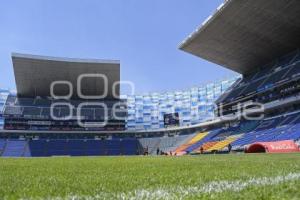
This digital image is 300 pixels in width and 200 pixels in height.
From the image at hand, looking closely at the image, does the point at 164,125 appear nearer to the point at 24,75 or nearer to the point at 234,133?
the point at 234,133

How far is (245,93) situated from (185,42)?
12384 millimetres

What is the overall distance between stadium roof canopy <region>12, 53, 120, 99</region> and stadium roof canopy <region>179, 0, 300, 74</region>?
15.6 m

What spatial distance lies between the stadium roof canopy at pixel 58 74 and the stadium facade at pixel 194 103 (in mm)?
168

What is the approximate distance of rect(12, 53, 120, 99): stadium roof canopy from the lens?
190 ft

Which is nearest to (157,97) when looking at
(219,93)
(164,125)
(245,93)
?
(164,125)

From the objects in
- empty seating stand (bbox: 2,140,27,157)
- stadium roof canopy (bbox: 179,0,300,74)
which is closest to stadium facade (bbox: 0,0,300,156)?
empty seating stand (bbox: 2,140,27,157)

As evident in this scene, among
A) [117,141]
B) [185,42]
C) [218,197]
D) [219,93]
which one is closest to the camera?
[218,197]

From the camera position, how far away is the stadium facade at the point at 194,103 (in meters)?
44.6

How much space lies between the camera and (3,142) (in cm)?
6525

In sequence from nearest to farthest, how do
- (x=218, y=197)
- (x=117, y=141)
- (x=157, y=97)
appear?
(x=218, y=197), (x=117, y=141), (x=157, y=97)

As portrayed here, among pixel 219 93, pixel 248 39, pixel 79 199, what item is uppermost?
pixel 248 39

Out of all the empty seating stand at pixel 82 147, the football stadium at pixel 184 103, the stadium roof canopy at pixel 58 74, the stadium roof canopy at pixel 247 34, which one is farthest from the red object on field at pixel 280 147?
the empty seating stand at pixel 82 147

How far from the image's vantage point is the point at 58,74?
206 feet

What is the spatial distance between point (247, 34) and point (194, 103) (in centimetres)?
2476
